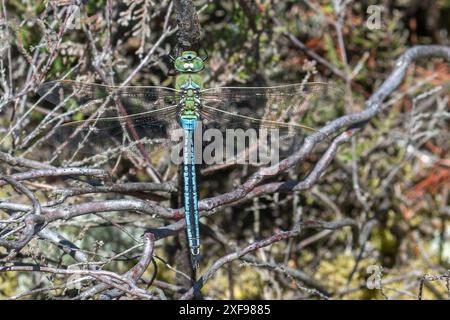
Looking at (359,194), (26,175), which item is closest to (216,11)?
(359,194)

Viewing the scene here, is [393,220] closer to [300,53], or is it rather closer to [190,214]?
[300,53]

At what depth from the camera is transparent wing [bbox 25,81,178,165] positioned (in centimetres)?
223

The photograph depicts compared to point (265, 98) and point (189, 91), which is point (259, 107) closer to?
point (265, 98)

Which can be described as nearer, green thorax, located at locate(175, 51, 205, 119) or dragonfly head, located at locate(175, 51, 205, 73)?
dragonfly head, located at locate(175, 51, 205, 73)

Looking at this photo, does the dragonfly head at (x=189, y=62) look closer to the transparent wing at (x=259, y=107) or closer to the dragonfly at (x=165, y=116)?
the dragonfly at (x=165, y=116)

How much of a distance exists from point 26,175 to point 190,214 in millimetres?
511

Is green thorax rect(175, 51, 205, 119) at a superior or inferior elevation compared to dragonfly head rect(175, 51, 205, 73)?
inferior

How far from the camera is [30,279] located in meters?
2.86

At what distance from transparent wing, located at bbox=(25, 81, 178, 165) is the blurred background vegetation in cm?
23

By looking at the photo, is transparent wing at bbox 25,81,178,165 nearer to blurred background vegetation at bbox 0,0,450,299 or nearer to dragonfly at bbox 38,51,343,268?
dragonfly at bbox 38,51,343,268

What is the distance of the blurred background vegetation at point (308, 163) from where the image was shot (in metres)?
2.78

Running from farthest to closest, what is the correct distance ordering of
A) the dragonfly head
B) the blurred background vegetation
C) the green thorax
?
the blurred background vegetation < the green thorax < the dragonfly head

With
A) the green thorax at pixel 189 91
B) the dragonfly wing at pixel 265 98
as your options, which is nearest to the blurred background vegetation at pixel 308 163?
the dragonfly wing at pixel 265 98

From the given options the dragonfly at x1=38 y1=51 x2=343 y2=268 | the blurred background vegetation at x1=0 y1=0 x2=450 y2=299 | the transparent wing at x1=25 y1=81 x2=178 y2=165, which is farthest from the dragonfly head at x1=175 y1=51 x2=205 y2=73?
the blurred background vegetation at x1=0 y1=0 x2=450 y2=299
